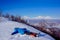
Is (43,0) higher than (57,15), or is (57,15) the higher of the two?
(43,0)

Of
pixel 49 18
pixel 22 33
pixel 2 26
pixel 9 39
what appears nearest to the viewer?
pixel 9 39

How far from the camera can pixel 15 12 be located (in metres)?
3.46

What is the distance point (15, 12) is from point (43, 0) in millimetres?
659

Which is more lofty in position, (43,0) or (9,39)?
(43,0)

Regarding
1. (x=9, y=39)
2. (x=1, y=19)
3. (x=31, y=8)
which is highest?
(x=31, y=8)

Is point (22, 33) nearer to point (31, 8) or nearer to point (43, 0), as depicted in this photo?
point (31, 8)

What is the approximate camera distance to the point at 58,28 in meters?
3.38

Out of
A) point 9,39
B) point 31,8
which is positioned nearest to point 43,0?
point 31,8

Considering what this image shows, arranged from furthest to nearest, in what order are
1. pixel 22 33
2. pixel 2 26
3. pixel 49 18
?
pixel 49 18 → pixel 2 26 → pixel 22 33

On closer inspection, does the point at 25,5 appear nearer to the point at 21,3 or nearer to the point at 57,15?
the point at 21,3

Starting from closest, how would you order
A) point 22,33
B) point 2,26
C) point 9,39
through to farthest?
point 9,39, point 22,33, point 2,26

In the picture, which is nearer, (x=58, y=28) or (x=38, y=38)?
(x=38, y=38)

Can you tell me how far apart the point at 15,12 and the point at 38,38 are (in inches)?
39.1

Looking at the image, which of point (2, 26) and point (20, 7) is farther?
point (20, 7)
